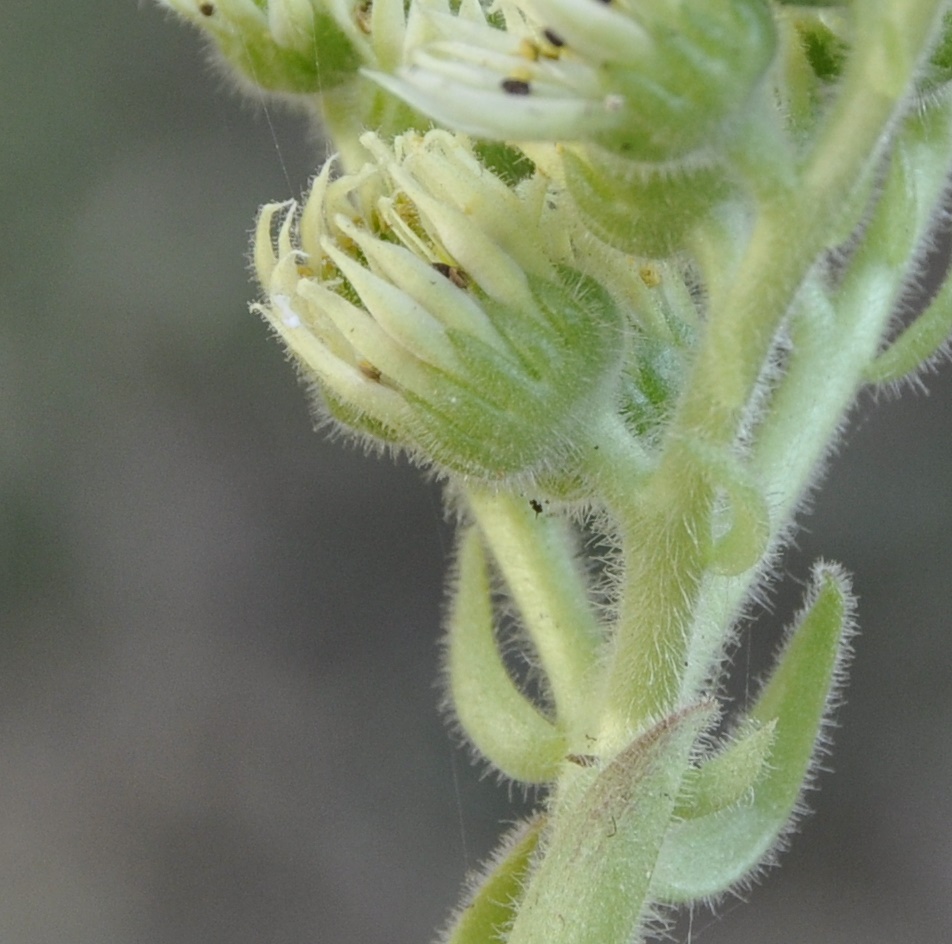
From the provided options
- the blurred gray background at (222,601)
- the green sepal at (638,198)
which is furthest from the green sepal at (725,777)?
the blurred gray background at (222,601)

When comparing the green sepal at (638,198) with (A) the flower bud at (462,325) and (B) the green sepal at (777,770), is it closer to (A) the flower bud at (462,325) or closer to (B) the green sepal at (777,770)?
(A) the flower bud at (462,325)

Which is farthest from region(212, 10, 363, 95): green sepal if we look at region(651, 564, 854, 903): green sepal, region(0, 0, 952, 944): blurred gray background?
region(0, 0, 952, 944): blurred gray background

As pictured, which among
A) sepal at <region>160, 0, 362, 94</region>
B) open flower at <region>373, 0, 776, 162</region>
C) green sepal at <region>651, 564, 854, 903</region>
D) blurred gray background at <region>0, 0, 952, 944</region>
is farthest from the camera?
blurred gray background at <region>0, 0, 952, 944</region>

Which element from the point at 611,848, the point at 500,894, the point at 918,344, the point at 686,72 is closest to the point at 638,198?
the point at 686,72

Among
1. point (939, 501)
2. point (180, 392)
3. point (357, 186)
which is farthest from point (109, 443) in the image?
point (357, 186)

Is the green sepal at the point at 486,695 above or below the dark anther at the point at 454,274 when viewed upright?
below

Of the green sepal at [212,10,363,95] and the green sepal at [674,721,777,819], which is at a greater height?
the green sepal at [212,10,363,95]

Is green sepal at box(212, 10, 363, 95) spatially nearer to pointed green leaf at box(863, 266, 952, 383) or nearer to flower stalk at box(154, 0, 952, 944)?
flower stalk at box(154, 0, 952, 944)

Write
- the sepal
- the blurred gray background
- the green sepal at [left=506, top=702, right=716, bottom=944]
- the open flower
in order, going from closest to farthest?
the open flower < the green sepal at [left=506, top=702, right=716, bottom=944] < the sepal < the blurred gray background
